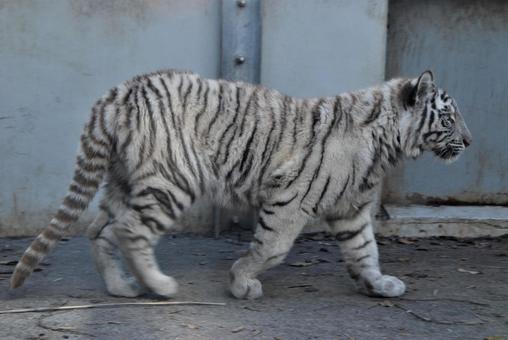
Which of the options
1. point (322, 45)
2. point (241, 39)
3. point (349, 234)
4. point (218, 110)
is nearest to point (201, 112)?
point (218, 110)

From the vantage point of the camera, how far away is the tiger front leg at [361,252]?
4840 millimetres

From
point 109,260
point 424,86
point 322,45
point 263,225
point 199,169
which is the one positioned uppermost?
point 322,45

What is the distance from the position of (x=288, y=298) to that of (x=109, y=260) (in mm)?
1036

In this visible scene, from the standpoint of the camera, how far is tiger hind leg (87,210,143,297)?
467 cm

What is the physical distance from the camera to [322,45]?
6051mm

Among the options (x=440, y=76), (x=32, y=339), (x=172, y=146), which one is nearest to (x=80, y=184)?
(x=172, y=146)

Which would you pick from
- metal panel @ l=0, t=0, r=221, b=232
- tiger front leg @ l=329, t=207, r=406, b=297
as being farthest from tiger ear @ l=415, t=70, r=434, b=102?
metal panel @ l=0, t=0, r=221, b=232

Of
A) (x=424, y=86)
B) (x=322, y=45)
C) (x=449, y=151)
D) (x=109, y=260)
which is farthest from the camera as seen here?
(x=322, y=45)

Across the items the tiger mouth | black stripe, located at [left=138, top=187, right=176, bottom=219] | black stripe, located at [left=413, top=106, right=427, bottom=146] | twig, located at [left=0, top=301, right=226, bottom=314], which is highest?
black stripe, located at [left=413, top=106, right=427, bottom=146]

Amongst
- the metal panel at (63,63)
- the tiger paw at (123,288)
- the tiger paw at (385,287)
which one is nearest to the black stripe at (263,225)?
the tiger paw at (385,287)

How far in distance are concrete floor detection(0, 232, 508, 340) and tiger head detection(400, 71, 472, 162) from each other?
0.84 m

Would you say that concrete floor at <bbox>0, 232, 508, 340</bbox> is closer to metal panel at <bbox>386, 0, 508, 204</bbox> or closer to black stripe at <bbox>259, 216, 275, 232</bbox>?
black stripe at <bbox>259, 216, 275, 232</bbox>

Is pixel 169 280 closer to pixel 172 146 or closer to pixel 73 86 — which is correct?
pixel 172 146

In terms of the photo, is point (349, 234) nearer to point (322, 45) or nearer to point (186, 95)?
point (186, 95)
